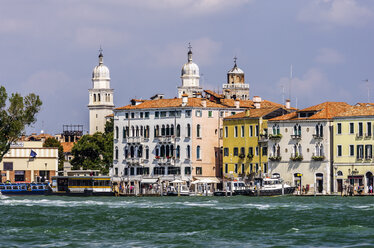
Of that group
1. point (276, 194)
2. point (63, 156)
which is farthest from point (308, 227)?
point (63, 156)

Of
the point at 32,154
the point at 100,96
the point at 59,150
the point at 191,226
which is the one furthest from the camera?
the point at 100,96

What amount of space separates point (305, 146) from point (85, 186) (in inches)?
836

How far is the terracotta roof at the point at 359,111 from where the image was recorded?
106m

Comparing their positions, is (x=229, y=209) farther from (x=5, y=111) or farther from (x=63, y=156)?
(x=63, y=156)

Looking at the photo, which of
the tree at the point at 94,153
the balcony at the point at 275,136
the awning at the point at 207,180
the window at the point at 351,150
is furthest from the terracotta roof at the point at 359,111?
the tree at the point at 94,153

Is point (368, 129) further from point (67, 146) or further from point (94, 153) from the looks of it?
point (67, 146)

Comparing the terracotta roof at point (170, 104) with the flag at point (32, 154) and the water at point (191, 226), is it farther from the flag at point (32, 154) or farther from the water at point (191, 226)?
the water at point (191, 226)

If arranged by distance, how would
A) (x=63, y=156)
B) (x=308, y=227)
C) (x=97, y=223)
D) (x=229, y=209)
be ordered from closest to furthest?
1. (x=308, y=227)
2. (x=97, y=223)
3. (x=229, y=209)
4. (x=63, y=156)

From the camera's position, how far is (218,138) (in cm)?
12038

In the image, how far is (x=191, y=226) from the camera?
2331 inches

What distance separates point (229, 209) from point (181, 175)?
44179 mm

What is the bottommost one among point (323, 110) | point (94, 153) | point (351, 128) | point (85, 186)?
point (85, 186)

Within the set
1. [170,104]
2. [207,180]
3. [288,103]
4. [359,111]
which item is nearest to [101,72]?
[170,104]

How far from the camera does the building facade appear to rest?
135 meters
